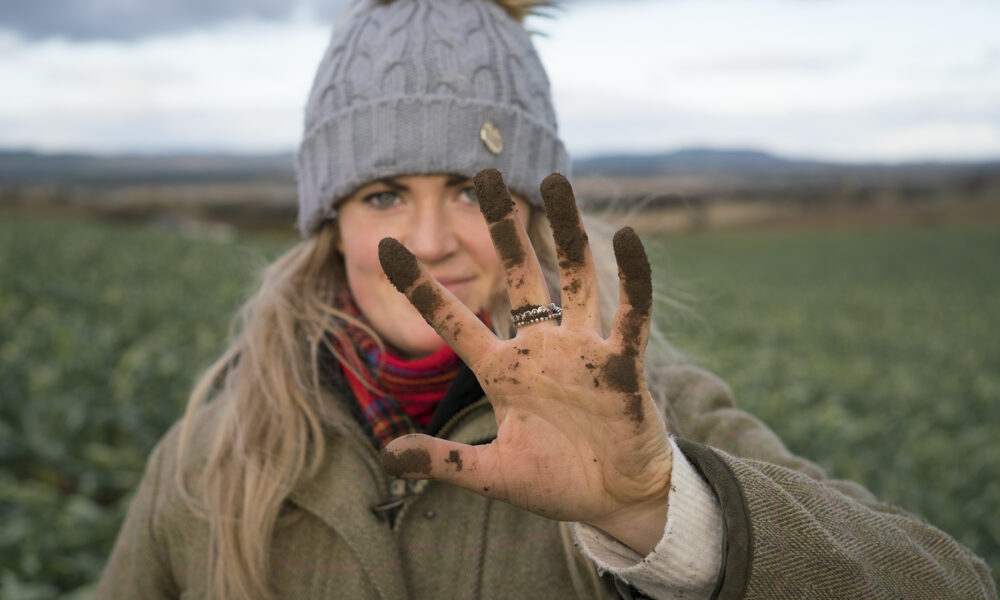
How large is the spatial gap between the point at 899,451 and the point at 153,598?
5.87m

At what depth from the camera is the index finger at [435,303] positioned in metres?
1.07

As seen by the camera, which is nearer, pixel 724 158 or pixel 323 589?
pixel 323 589

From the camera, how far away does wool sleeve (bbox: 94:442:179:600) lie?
1.75 meters

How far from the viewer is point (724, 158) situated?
184125 mm

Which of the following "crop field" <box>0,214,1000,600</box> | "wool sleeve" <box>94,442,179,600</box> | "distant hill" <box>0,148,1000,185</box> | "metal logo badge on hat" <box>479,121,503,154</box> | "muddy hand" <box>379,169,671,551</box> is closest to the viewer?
"muddy hand" <box>379,169,671,551</box>

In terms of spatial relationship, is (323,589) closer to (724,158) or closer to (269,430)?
(269,430)

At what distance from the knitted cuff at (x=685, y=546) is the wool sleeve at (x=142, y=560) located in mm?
1205

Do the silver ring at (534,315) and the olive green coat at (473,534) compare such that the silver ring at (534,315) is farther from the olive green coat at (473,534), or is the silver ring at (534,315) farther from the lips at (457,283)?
the lips at (457,283)

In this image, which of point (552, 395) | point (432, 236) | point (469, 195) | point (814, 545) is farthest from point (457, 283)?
point (814, 545)

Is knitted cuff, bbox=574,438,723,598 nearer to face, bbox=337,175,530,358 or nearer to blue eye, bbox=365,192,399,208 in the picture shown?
face, bbox=337,175,530,358

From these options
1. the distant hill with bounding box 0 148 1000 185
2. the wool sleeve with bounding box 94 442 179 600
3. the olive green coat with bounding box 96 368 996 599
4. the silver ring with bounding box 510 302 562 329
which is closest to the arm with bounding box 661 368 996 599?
the olive green coat with bounding box 96 368 996 599

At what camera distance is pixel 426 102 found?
1.85 metres

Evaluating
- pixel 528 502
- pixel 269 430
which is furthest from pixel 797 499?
pixel 269 430

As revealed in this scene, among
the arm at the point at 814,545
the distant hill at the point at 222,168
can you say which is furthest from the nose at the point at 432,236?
the distant hill at the point at 222,168
